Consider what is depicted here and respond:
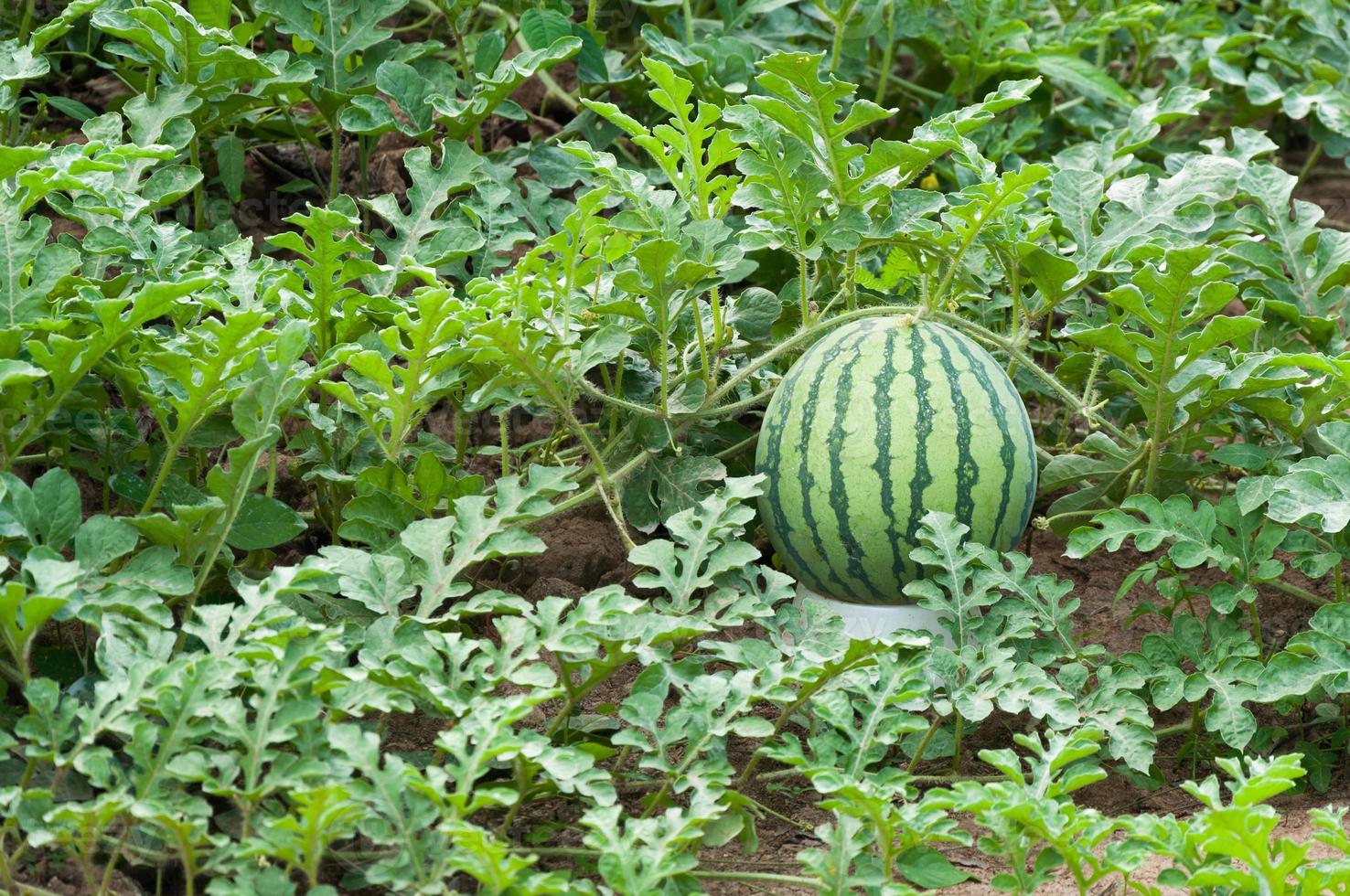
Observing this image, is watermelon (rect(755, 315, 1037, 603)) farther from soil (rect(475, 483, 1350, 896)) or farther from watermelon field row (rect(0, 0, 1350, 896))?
soil (rect(475, 483, 1350, 896))

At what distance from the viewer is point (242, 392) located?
7.84 feet

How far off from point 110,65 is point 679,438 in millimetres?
1690

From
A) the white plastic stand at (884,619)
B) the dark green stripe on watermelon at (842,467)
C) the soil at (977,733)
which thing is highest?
the dark green stripe on watermelon at (842,467)

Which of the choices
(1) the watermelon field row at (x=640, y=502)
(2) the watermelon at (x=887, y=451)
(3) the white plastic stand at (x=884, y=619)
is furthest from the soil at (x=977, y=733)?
(2) the watermelon at (x=887, y=451)

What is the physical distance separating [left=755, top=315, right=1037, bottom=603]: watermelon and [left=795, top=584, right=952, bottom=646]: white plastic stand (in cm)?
3

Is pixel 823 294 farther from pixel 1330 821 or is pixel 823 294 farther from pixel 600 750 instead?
pixel 1330 821

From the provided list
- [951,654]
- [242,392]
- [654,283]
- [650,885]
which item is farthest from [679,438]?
[650,885]

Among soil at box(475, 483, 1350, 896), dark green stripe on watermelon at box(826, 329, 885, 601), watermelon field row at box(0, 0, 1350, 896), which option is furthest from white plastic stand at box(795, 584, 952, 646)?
soil at box(475, 483, 1350, 896)

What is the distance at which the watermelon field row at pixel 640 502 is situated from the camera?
6.84ft

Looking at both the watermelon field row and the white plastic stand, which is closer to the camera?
the watermelon field row

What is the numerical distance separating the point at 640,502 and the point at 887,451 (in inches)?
20.9

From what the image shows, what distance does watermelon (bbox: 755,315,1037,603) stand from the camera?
9.09 ft

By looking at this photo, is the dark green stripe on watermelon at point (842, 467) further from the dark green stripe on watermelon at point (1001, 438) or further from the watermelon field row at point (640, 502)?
the dark green stripe on watermelon at point (1001, 438)

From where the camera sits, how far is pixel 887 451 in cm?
276
